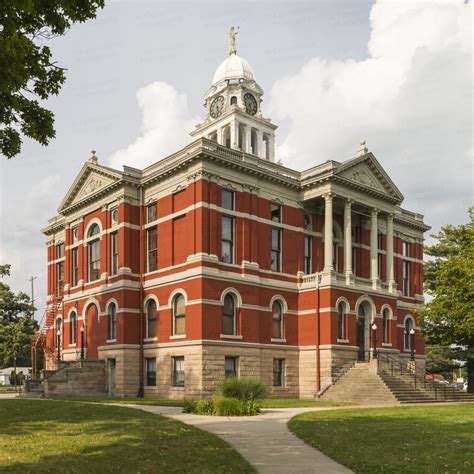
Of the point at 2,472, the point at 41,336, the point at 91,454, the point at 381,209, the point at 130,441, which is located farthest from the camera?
the point at 41,336

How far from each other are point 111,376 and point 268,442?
81.5ft

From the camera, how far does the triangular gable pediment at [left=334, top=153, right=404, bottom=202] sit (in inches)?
1537

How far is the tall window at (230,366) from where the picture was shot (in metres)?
34.2

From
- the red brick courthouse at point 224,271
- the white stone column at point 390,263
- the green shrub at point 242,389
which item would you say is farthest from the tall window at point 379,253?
the green shrub at point 242,389

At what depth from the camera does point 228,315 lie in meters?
35.0

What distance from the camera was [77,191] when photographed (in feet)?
142

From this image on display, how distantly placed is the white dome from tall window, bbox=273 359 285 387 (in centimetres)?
2332

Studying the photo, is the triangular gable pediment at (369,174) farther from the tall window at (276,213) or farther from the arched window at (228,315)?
the arched window at (228,315)

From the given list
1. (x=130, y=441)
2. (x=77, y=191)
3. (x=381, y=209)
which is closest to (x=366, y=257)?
(x=381, y=209)

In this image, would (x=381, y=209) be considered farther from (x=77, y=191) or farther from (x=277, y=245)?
(x=77, y=191)

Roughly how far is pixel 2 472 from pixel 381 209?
33912 mm

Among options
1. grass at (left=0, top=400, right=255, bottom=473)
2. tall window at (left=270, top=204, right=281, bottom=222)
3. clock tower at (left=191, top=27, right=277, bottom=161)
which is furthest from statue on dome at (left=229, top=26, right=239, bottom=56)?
grass at (left=0, top=400, right=255, bottom=473)

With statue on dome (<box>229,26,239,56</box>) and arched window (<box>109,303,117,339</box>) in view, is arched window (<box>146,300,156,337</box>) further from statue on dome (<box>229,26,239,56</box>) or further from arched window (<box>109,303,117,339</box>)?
statue on dome (<box>229,26,239,56</box>)

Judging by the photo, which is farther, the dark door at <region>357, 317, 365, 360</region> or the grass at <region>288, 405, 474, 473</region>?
the dark door at <region>357, 317, 365, 360</region>
